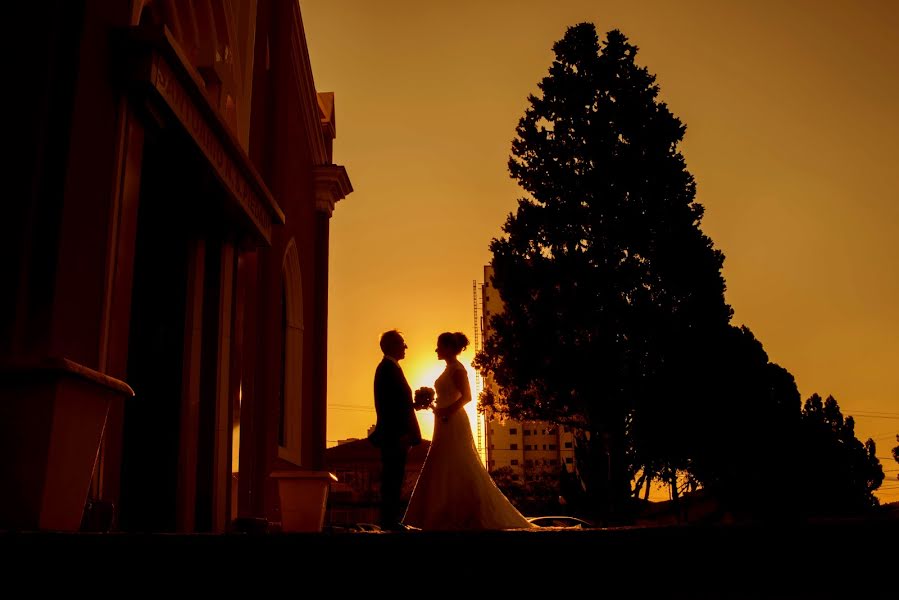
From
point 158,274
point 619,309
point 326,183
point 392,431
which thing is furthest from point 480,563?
point 619,309

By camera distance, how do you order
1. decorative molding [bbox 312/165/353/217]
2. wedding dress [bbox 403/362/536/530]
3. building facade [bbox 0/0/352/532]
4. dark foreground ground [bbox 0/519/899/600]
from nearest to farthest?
dark foreground ground [bbox 0/519/899/600] → building facade [bbox 0/0/352/532] → wedding dress [bbox 403/362/536/530] → decorative molding [bbox 312/165/353/217]

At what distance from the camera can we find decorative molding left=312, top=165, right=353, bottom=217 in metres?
17.1

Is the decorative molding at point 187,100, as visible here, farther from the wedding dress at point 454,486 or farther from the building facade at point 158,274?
the wedding dress at point 454,486

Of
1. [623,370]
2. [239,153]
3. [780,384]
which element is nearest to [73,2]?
[239,153]

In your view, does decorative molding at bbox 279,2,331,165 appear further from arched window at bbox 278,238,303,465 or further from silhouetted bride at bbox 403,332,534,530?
silhouetted bride at bbox 403,332,534,530

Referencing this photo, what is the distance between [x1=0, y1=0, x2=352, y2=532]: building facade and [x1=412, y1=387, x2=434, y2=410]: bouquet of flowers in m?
1.82

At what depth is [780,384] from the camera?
3294cm

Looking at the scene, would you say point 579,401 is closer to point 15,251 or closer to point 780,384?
point 780,384

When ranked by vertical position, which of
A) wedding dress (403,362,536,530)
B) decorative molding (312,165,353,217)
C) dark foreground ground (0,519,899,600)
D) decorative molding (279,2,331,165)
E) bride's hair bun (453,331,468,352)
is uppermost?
decorative molding (279,2,331,165)

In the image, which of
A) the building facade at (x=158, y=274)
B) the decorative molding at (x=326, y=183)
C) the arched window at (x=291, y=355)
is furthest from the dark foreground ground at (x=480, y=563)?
the decorative molding at (x=326, y=183)

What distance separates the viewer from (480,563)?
108 inches

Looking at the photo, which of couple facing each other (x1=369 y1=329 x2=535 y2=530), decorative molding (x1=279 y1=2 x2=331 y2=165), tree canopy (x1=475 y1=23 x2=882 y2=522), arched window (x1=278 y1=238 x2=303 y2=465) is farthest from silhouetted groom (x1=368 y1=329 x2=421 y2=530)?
tree canopy (x1=475 y1=23 x2=882 y2=522)

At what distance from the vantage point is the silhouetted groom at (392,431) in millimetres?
7547

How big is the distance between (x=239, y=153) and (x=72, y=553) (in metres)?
5.99
